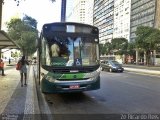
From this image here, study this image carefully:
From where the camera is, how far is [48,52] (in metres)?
13.1

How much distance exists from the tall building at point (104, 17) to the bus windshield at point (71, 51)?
144m

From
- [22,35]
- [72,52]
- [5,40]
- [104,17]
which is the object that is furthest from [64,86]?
[104,17]

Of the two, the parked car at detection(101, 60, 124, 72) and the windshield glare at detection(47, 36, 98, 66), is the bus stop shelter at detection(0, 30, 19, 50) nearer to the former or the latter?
the windshield glare at detection(47, 36, 98, 66)

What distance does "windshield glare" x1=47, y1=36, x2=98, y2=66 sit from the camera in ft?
42.9

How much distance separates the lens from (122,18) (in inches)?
5610

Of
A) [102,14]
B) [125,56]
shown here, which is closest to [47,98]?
[125,56]

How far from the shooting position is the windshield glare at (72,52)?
13.1 m

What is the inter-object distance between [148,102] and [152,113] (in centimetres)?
255

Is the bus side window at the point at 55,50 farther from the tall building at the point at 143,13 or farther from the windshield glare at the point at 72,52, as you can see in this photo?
the tall building at the point at 143,13

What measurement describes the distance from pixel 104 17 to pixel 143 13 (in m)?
52.5

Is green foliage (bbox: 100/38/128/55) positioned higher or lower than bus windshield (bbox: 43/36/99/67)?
higher

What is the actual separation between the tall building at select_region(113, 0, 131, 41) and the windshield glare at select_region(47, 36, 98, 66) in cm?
12097

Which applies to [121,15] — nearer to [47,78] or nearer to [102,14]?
[102,14]

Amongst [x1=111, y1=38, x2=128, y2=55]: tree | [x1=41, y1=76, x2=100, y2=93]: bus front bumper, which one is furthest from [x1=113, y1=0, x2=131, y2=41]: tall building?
[x1=41, y1=76, x2=100, y2=93]: bus front bumper
